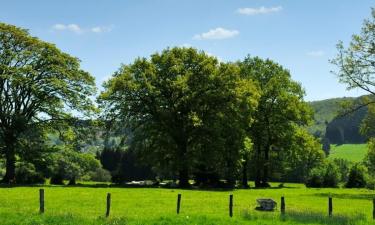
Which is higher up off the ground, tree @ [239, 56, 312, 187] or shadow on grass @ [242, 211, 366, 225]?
tree @ [239, 56, 312, 187]

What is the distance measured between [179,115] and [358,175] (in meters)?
45.6

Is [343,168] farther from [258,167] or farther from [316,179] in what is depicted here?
[258,167]

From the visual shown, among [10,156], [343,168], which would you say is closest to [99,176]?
[10,156]

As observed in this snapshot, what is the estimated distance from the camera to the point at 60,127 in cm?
7212

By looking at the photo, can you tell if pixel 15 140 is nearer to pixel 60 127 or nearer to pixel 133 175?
pixel 60 127

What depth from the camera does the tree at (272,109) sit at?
83.6 metres

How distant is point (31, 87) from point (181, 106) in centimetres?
2049

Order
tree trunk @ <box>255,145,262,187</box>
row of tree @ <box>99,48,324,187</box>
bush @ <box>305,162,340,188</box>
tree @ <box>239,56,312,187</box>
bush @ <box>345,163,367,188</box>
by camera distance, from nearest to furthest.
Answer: row of tree @ <box>99,48,324,187</box> → tree @ <box>239,56,312,187</box> → tree trunk @ <box>255,145,262,187</box> → bush @ <box>345,163,367,188</box> → bush @ <box>305,162,340,188</box>

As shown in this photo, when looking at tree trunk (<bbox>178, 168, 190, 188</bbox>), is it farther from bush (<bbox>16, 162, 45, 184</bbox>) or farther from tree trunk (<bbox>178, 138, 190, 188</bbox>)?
bush (<bbox>16, 162, 45, 184</bbox>)

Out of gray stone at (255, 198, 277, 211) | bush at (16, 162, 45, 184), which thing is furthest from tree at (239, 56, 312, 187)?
gray stone at (255, 198, 277, 211)

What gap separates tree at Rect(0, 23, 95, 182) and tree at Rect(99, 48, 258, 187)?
504 centimetres

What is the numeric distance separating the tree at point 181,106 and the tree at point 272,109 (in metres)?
13.6

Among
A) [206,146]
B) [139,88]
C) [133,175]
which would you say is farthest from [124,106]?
[133,175]

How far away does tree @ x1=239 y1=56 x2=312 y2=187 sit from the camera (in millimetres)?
83625
